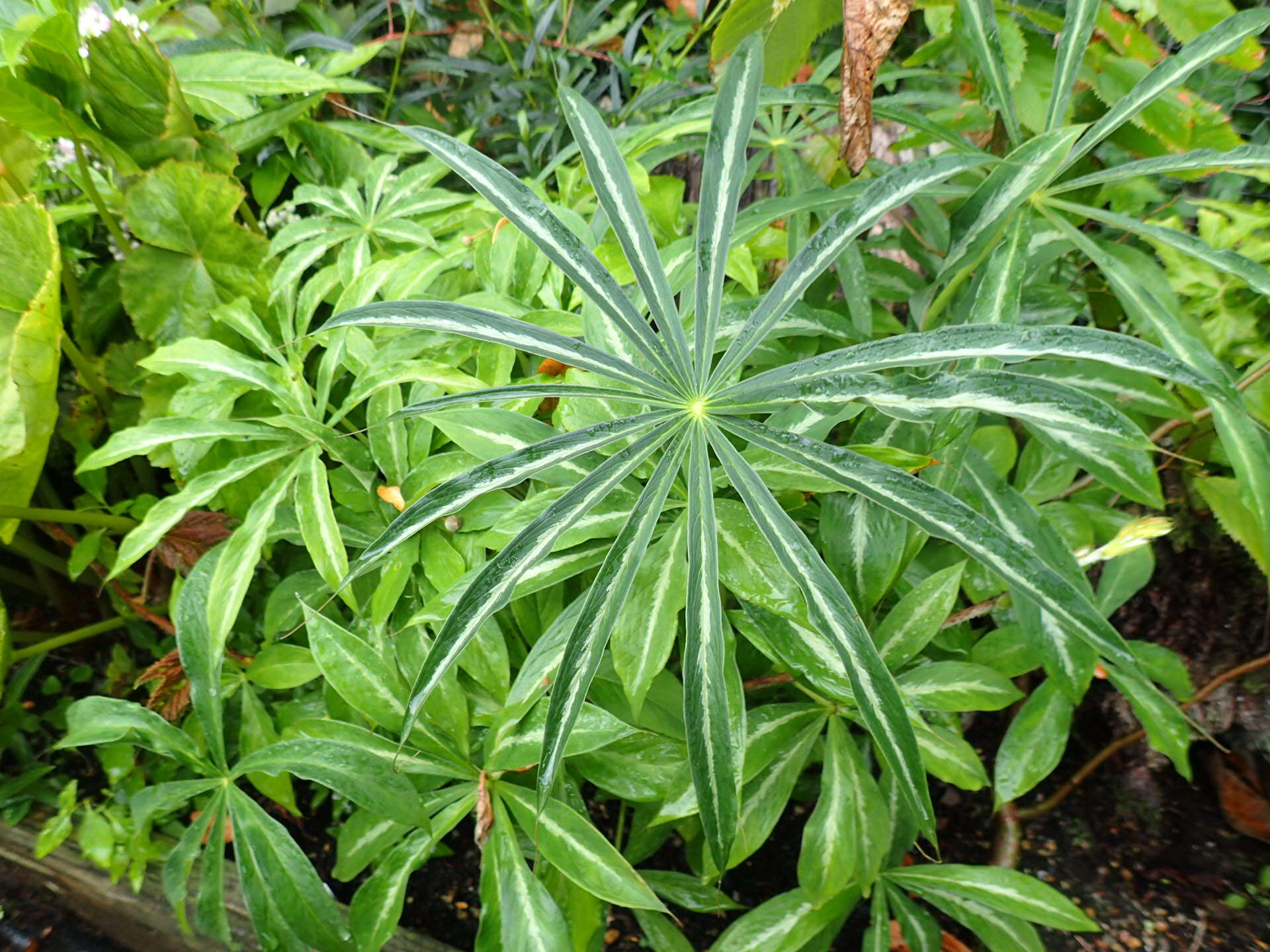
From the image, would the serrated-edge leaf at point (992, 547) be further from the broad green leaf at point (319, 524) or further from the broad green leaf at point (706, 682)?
the broad green leaf at point (319, 524)

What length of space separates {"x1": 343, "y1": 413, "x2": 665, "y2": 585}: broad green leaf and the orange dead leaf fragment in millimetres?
269

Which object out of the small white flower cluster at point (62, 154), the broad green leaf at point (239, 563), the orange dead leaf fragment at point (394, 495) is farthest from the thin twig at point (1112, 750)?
Result: the small white flower cluster at point (62, 154)

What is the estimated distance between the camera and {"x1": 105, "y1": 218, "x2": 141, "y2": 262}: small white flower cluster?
119cm

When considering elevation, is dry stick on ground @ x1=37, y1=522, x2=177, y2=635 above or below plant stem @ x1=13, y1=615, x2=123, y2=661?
above

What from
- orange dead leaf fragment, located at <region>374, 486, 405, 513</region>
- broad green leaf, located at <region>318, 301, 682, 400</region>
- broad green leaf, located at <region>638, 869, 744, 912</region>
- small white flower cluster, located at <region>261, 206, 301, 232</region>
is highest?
small white flower cluster, located at <region>261, 206, 301, 232</region>

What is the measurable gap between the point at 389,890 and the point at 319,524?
36 cm

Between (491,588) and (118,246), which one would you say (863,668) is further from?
(118,246)

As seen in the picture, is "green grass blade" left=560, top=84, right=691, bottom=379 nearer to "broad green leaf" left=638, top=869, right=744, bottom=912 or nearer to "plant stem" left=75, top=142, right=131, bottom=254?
"broad green leaf" left=638, top=869, right=744, bottom=912

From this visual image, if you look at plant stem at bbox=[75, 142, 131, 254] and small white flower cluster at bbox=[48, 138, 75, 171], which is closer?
plant stem at bbox=[75, 142, 131, 254]

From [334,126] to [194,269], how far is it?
38cm

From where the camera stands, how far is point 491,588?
52 cm

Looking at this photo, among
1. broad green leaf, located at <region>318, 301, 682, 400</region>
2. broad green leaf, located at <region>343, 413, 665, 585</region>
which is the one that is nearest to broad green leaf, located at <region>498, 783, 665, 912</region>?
broad green leaf, located at <region>343, 413, 665, 585</region>

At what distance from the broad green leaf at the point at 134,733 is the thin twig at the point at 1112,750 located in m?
1.05

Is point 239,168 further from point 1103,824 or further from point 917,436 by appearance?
point 1103,824
